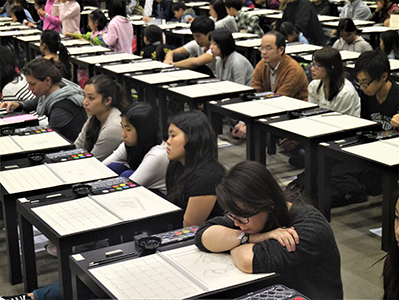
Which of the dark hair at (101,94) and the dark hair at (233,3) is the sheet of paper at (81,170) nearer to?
the dark hair at (101,94)

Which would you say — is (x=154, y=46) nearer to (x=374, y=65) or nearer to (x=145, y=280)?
(x=374, y=65)

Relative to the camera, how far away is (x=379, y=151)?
3270 millimetres

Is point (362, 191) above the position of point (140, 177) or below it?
below

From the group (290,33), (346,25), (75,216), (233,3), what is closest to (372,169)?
(75,216)

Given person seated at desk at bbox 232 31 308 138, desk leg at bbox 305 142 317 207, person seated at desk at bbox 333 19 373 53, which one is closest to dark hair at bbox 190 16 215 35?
person seated at desk at bbox 232 31 308 138

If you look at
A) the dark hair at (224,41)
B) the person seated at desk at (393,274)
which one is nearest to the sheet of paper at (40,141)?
the dark hair at (224,41)

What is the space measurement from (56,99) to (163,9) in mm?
6990

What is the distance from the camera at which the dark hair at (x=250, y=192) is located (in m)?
1.87

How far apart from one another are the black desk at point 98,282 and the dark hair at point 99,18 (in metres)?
5.71

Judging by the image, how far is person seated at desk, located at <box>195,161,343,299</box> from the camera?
1.88 meters

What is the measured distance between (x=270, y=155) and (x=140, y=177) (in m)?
2.15

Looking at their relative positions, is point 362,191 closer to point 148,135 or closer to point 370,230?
point 370,230

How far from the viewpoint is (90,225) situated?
7.82 feet

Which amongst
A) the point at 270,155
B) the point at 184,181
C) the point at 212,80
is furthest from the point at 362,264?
the point at 212,80
